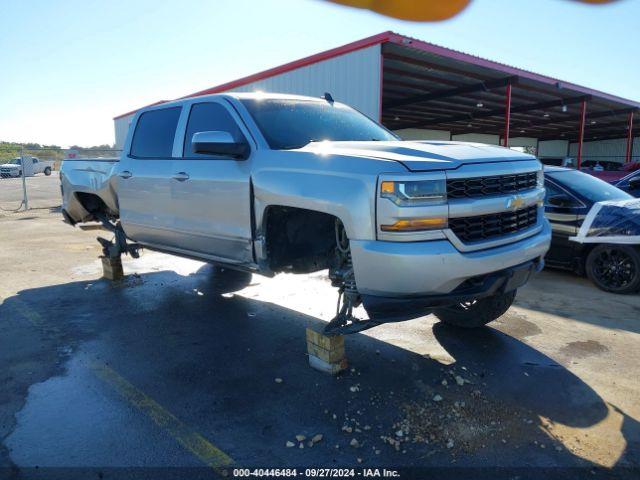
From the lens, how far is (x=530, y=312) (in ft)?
17.1

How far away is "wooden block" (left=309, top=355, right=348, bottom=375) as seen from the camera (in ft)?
11.9

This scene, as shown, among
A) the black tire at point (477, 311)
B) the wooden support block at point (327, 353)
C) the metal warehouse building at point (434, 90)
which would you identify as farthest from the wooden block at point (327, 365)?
the metal warehouse building at point (434, 90)

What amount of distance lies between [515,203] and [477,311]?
1347 millimetres

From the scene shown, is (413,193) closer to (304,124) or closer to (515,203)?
(515,203)

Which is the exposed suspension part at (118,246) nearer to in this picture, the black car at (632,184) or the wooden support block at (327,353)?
Answer: the wooden support block at (327,353)

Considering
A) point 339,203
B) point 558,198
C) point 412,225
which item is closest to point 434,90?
point 558,198

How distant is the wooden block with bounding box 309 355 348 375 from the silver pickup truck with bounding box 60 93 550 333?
33 centimetres

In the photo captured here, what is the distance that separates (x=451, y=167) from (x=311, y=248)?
58.6 inches

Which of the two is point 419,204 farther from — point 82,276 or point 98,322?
point 82,276

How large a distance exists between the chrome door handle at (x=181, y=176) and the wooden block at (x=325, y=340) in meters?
1.89

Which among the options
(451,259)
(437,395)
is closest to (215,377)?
(437,395)

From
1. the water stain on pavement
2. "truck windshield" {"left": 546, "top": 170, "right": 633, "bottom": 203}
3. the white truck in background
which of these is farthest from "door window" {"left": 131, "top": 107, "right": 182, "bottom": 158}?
the white truck in background

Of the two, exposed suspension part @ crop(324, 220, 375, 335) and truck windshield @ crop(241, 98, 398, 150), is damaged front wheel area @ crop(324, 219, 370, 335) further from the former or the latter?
truck windshield @ crop(241, 98, 398, 150)

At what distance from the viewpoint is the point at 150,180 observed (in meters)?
4.96
